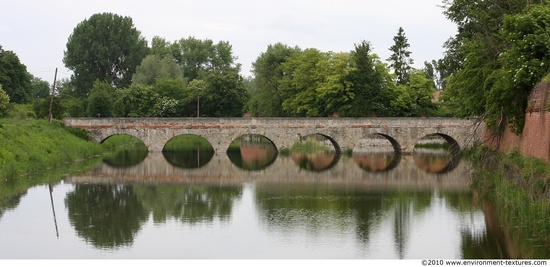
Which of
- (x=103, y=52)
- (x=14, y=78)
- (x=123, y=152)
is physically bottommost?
(x=123, y=152)

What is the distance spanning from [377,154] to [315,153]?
4.28 m

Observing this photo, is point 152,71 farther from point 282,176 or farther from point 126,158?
point 282,176

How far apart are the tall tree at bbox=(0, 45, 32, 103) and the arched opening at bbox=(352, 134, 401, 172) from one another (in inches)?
1153

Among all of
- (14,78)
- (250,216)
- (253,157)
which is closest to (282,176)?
(250,216)

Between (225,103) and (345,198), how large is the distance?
39.8 meters

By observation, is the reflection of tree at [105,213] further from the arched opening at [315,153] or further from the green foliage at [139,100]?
the green foliage at [139,100]

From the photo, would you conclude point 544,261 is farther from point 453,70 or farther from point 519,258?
point 453,70

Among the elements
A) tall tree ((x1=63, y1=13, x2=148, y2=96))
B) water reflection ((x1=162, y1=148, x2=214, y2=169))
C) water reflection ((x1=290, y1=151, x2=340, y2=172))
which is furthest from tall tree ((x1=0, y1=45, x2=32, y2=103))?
water reflection ((x1=290, y1=151, x2=340, y2=172))

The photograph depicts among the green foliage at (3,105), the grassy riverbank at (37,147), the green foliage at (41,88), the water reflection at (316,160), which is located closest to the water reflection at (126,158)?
the grassy riverbank at (37,147)

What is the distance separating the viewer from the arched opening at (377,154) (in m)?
42.3

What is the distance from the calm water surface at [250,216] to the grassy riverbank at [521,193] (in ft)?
2.38

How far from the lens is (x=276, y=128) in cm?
5006

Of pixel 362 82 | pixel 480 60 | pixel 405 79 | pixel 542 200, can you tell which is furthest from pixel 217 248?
pixel 405 79

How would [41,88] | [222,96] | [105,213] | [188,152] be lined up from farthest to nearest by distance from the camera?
[41,88], [222,96], [188,152], [105,213]
